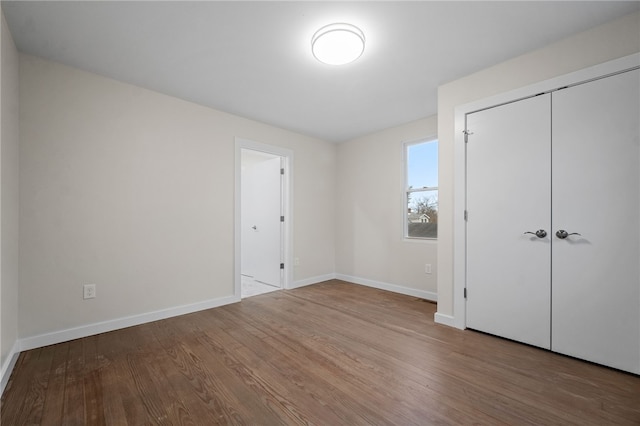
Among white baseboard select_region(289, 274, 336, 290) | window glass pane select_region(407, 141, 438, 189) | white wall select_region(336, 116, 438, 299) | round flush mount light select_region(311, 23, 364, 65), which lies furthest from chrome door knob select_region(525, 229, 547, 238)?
white baseboard select_region(289, 274, 336, 290)

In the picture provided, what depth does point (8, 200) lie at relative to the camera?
77.5 inches

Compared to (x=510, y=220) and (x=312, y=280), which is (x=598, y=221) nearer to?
(x=510, y=220)

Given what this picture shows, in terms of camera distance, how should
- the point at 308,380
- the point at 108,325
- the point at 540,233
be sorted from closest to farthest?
the point at 308,380
the point at 540,233
the point at 108,325

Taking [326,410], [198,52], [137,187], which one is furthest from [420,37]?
[137,187]

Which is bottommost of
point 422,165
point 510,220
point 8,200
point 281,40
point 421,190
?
point 510,220

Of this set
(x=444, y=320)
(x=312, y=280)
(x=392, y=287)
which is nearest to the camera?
(x=444, y=320)

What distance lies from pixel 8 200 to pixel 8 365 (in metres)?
1.16

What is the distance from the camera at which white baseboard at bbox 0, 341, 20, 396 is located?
1.74 meters

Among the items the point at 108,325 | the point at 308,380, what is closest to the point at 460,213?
the point at 308,380

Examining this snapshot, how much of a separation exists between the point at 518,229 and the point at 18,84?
4364mm

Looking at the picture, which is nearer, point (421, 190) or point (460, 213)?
point (460, 213)

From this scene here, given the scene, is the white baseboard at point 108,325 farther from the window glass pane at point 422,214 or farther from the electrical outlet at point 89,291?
the window glass pane at point 422,214

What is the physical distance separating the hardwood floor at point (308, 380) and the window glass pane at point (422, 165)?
2.00m

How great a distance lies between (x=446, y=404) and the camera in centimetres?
161
